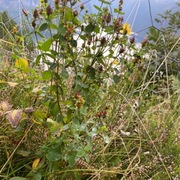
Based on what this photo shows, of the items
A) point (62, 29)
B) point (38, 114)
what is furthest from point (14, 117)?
point (62, 29)

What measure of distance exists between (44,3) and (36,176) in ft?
1.75

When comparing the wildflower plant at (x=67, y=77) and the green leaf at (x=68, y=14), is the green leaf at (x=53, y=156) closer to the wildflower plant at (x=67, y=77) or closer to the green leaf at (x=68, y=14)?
the wildflower plant at (x=67, y=77)

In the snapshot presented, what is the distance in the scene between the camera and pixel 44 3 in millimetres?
1191

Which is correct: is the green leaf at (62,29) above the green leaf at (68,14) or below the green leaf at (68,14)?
below

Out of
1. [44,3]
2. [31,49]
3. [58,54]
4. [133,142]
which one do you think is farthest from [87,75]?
[31,49]

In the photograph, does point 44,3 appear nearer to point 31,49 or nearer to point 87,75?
point 87,75

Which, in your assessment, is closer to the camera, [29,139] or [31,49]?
[29,139]

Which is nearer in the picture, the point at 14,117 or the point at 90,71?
the point at 14,117

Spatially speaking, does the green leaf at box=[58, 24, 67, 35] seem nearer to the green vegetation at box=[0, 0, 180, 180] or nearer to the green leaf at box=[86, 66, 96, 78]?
the green vegetation at box=[0, 0, 180, 180]

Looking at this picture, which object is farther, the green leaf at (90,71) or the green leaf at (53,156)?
the green leaf at (90,71)

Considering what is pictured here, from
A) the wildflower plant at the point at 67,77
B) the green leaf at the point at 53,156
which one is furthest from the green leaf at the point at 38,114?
the green leaf at the point at 53,156

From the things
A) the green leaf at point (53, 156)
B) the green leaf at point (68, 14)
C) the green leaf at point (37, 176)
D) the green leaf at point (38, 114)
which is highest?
the green leaf at point (68, 14)

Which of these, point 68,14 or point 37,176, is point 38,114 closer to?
point 37,176

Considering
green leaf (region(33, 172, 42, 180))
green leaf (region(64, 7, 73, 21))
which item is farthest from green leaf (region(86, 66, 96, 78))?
green leaf (region(33, 172, 42, 180))
